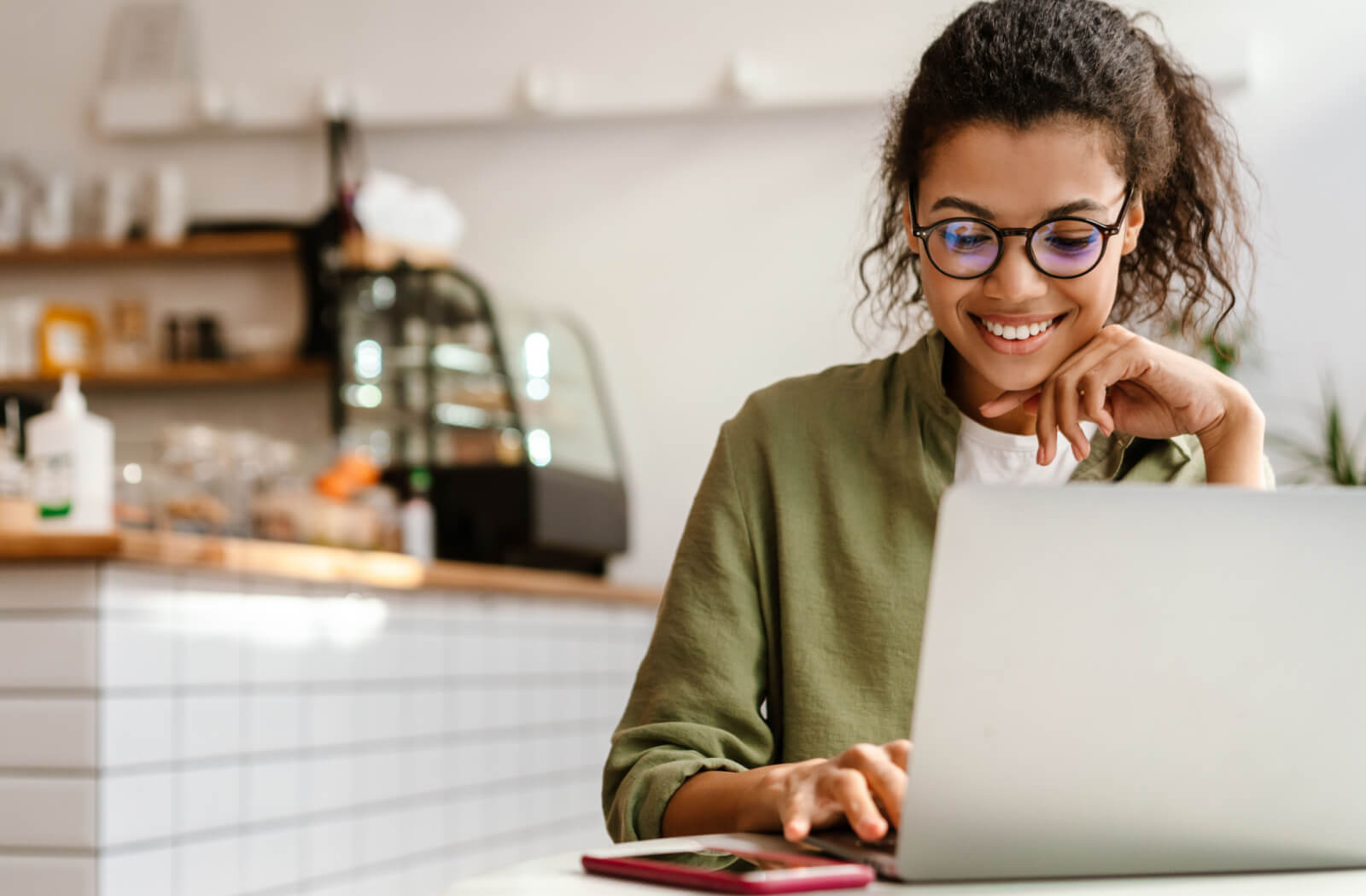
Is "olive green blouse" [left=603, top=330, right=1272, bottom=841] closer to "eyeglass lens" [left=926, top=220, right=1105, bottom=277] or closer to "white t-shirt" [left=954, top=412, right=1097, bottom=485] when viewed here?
"white t-shirt" [left=954, top=412, right=1097, bottom=485]

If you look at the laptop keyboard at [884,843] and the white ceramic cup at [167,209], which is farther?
the white ceramic cup at [167,209]

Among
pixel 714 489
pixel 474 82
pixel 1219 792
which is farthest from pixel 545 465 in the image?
pixel 1219 792

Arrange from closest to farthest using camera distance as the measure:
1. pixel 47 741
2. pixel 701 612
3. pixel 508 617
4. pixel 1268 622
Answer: pixel 1268 622, pixel 701 612, pixel 47 741, pixel 508 617

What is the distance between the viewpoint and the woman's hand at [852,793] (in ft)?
2.52

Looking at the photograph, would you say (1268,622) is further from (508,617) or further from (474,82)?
(474,82)

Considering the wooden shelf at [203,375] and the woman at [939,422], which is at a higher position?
the wooden shelf at [203,375]

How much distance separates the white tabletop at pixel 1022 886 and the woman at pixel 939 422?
258 millimetres

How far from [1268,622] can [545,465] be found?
354cm

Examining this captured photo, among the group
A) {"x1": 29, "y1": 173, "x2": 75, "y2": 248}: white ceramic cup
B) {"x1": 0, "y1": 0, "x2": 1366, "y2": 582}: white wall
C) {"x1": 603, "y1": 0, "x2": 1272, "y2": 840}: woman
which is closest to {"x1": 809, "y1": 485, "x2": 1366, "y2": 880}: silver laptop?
{"x1": 603, "y1": 0, "x2": 1272, "y2": 840}: woman

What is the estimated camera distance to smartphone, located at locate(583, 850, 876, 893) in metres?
0.69

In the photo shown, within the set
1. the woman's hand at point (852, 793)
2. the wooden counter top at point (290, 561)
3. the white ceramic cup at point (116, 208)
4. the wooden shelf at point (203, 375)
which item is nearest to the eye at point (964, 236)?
the woman's hand at point (852, 793)

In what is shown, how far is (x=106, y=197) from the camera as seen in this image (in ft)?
16.3

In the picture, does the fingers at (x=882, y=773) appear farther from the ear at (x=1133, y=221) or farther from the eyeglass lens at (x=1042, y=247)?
the ear at (x=1133, y=221)

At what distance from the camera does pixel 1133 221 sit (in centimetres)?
123
